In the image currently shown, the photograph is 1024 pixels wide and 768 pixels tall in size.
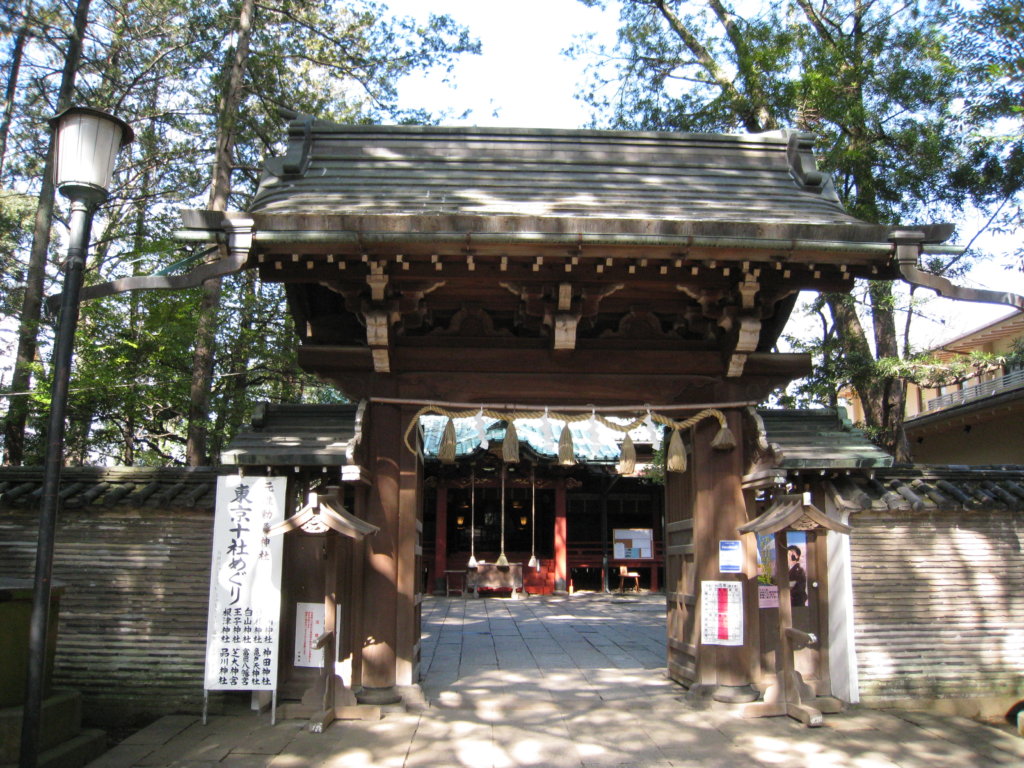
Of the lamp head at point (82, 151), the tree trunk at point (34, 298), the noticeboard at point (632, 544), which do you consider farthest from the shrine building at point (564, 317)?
the noticeboard at point (632, 544)

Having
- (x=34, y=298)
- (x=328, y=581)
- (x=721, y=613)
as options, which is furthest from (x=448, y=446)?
(x=34, y=298)

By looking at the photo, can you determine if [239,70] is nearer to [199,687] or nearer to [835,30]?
[199,687]

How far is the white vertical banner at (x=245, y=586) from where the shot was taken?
596 cm

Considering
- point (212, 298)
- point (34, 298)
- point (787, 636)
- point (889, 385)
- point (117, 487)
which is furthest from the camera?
point (34, 298)

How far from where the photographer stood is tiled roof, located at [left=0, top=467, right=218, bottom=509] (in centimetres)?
670

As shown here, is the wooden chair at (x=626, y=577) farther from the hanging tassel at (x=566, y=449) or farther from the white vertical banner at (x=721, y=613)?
the hanging tassel at (x=566, y=449)

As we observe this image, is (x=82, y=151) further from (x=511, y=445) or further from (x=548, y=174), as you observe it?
(x=548, y=174)

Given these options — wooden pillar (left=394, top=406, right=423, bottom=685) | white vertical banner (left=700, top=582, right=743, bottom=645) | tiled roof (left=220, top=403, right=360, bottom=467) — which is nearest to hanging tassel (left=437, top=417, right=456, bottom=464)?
wooden pillar (left=394, top=406, right=423, bottom=685)

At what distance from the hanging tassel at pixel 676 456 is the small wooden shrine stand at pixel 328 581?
276 centimetres

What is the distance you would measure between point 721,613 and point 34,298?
11.5 meters

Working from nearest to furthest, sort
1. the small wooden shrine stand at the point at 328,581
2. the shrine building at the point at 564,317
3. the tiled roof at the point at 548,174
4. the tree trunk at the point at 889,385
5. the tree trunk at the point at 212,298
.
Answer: the shrine building at the point at 564,317 → the small wooden shrine stand at the point at 328,581 → the tiled roof at the point at 548,174 → the tree trunk at the point at 212,298 → the tree trunk at the point at 889,385

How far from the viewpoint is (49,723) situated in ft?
16.9

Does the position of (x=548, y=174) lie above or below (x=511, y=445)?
above

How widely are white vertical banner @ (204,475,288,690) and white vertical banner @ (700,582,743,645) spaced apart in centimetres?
368
